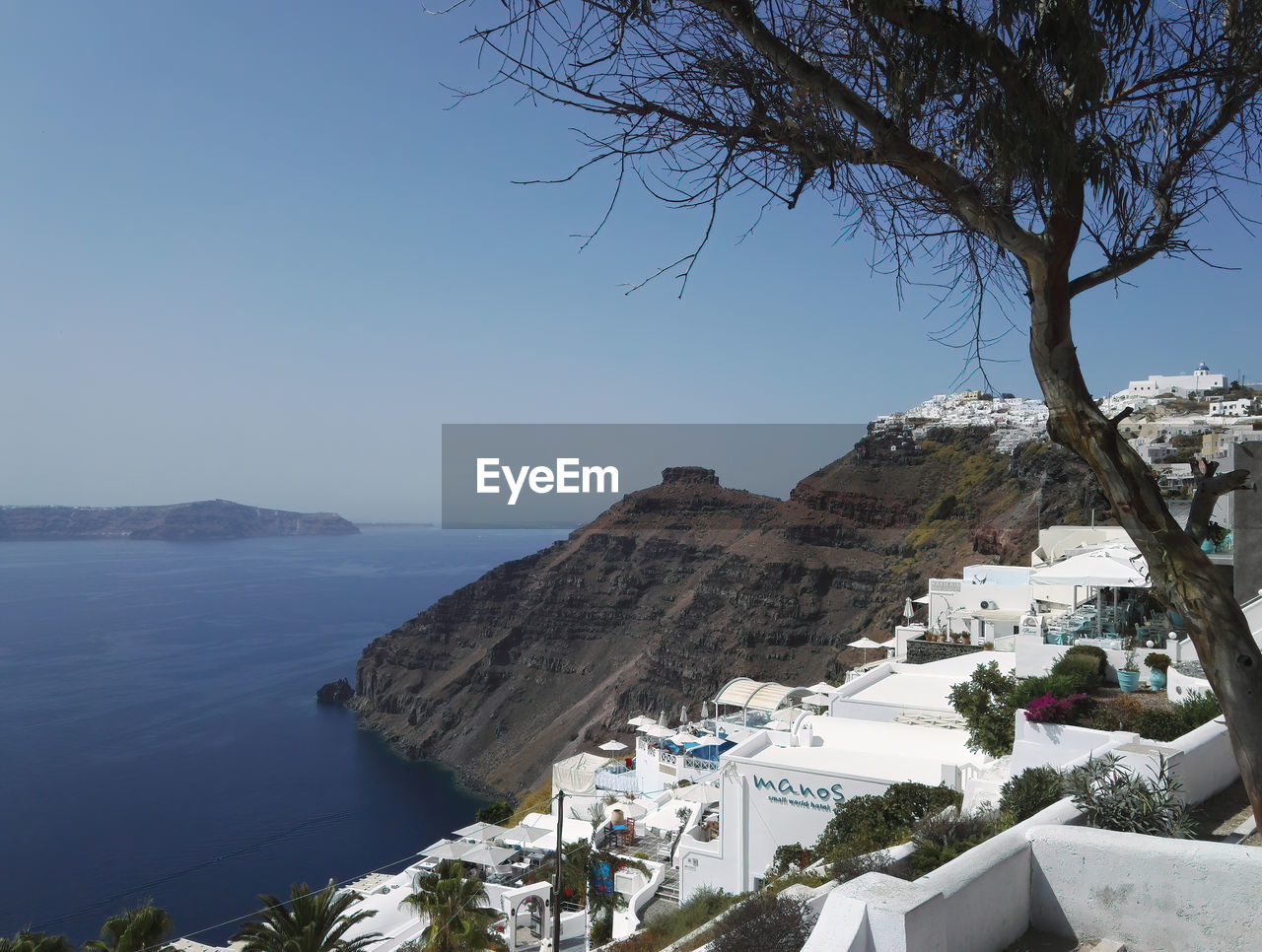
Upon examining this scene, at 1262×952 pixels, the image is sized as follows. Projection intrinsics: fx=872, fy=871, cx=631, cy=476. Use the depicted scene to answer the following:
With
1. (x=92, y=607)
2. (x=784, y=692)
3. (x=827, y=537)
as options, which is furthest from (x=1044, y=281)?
(x=92, y=607)

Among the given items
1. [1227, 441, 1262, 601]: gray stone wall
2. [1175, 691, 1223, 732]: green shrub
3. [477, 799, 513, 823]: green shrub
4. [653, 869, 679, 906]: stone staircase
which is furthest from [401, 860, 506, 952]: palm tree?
[1227, 441, 1262, 601]: gray stone wall

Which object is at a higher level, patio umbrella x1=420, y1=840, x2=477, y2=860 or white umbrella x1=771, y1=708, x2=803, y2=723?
white umbrella x1=771, y1=708, x2=803, y2=723

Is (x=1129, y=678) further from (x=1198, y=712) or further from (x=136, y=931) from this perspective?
(x=136, y=931)

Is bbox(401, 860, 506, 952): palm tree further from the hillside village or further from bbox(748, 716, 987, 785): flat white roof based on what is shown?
bbox(748, 716, 987, 785): flat white roof

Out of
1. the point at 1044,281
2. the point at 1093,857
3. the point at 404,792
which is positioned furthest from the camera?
the point at 404,792

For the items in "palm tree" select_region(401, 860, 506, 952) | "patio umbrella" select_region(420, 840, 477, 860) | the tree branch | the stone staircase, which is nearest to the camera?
the tree branch

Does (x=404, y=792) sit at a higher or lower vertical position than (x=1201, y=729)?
lower

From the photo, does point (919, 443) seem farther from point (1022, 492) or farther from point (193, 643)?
point (193, 643)

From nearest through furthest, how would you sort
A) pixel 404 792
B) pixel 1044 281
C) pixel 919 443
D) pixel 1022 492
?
pixel 1044 281 → pixel 1022 492 → pixel 404 792 → pixel 919 443

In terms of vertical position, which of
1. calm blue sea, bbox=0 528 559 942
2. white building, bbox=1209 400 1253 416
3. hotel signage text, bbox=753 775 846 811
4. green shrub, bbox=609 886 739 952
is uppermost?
white building, bbox=1209 400 1253 416
